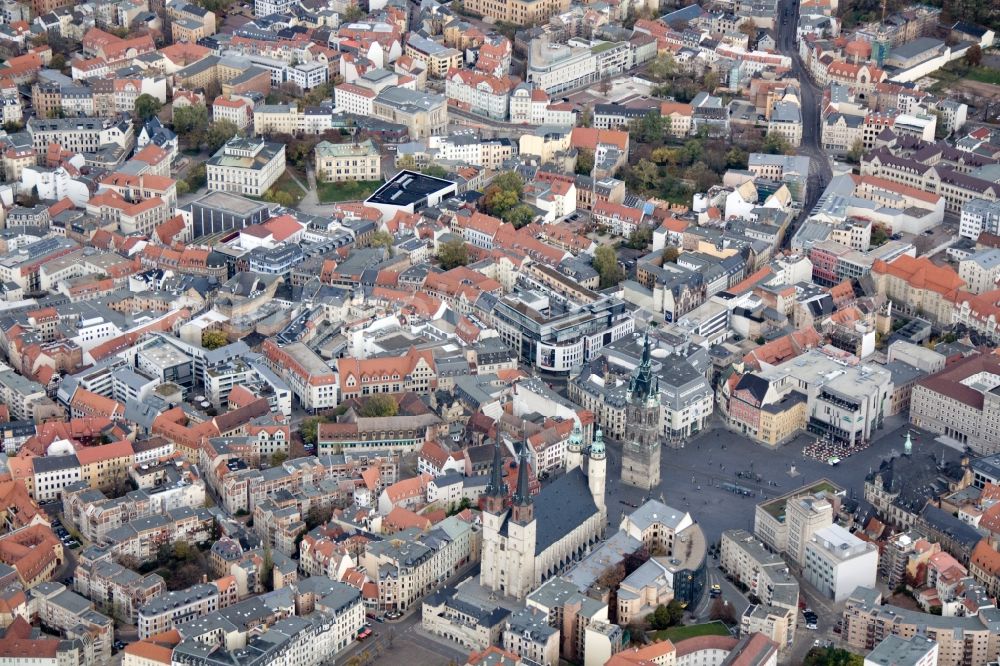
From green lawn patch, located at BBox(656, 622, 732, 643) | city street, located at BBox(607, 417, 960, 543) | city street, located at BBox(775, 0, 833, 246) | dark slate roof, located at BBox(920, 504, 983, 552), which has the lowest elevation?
city street, located at BBox(607, 417, 960, 543)

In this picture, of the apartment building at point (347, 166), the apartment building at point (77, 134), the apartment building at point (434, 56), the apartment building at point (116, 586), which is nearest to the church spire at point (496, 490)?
the apartment building at point (116, 586)

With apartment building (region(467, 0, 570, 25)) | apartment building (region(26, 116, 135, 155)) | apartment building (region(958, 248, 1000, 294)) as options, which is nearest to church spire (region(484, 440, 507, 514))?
apartment building (region(958, 248, 1000, 294))

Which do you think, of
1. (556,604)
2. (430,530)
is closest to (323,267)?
(430,530)

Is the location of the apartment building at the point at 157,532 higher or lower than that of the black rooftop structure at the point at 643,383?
lower

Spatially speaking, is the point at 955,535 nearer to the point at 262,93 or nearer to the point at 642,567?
the point at 642,567

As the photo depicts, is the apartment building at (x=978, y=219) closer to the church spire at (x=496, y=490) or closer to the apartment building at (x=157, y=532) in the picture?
the church spire at (x=496, y=490)

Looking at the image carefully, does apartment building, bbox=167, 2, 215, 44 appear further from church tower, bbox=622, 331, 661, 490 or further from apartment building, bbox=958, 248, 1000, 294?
church tower, bbox=622, 331, 661, 490
